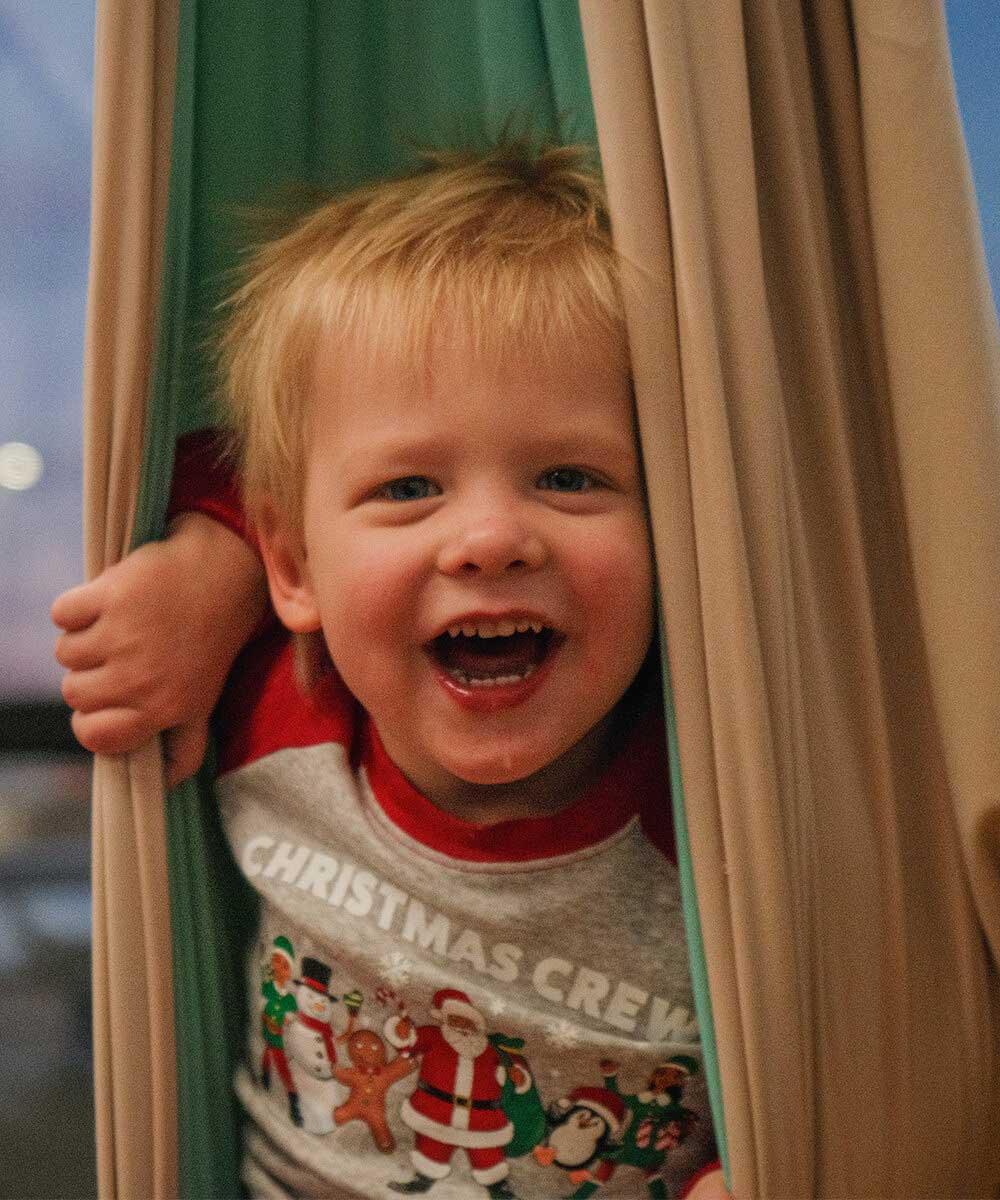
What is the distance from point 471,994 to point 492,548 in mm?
330

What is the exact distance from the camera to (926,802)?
2.62ft

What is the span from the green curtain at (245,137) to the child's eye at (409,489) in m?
0.17

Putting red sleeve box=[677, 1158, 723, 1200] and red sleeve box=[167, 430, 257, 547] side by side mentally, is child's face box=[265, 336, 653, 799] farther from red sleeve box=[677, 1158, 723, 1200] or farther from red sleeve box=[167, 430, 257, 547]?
red sleeve box=[677, 1158, 723, 1200]

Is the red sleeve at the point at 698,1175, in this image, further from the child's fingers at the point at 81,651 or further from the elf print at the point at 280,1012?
the child's fingers at the point at 81,651

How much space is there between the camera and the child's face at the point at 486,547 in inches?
31.0

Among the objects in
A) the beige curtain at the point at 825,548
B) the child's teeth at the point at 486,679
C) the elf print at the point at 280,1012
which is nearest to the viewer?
the beige curtain at the point at 825,548

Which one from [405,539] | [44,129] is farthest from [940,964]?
[44,129]

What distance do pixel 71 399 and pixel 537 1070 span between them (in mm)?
787

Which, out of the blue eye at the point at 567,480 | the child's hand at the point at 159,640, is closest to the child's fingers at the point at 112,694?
the child's hand at the point at 159,640

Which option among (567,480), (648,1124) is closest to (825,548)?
(567,480)

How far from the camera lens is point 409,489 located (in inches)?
32.4

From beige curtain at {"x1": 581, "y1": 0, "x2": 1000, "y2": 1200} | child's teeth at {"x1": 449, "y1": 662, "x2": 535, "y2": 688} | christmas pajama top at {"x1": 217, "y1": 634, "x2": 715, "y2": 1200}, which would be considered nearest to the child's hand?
christmas pajama top at {"x1": 217, "y1": 634, "x2": 715, "y2": 1200}

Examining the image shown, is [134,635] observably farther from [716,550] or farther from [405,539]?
[716,550]

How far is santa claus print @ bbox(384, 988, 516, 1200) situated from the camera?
0.88 metres
